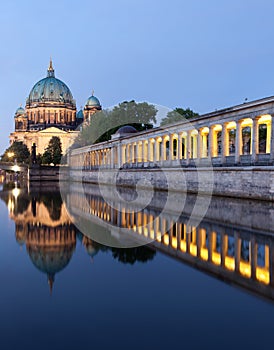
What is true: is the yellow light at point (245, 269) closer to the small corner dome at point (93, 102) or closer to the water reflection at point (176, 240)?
the water reflection at point (176, 240)

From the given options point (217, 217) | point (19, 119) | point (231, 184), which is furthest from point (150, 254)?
point (19, 119)

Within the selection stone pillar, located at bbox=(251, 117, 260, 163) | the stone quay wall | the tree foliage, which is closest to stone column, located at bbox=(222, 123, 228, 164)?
the stone quay wall

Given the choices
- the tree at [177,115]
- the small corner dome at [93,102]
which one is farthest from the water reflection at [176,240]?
the small corner dome at [93,102]

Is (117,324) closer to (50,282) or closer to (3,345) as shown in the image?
(3,345)

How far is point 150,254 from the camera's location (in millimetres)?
10203

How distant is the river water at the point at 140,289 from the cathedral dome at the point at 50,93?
456 feet

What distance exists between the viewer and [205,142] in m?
38.5

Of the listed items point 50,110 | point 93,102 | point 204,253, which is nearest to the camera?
point 204,253

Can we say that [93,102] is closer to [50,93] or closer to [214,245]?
[50,93]

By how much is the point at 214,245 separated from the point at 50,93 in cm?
14350

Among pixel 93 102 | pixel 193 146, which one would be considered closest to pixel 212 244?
pixel 193 146

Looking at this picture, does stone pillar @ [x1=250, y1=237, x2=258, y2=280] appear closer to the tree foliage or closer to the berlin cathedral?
the tree foliage

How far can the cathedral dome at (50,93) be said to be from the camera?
147 m

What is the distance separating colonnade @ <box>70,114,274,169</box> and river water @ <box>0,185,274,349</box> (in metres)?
14.4
